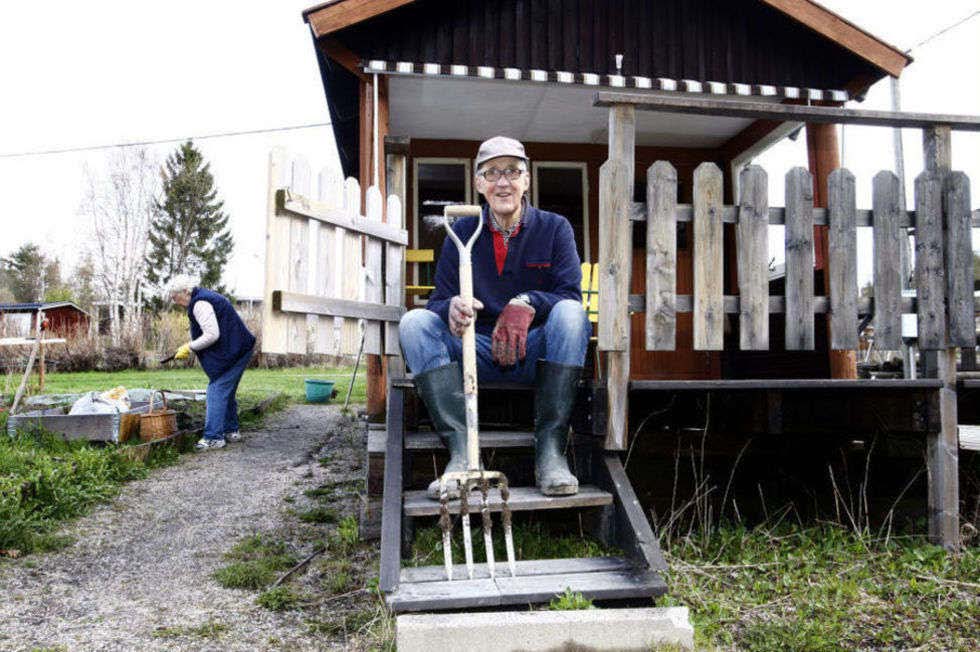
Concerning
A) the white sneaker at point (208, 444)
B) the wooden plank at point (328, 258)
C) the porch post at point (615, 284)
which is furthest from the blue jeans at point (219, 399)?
the porch post at point (615, 284)

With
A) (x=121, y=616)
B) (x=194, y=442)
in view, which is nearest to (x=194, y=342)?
(x=194, y=442)

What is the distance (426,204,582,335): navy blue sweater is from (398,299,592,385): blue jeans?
16 cm

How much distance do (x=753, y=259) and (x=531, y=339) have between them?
3.79 ft

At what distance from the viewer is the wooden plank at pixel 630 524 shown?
2.62 meters

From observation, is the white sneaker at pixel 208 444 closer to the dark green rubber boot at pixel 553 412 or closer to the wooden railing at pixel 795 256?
the dark green rubber boot at pixel 553 412

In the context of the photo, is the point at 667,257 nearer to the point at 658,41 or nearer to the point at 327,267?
the point at 327,267

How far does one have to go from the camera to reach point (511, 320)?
295 centimetres

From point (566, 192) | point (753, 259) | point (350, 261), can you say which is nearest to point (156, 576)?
point (350, 261)

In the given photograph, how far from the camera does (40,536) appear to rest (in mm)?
3602

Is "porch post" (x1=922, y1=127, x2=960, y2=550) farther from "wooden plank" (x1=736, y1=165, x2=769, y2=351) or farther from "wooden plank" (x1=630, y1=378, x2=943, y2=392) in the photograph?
"wooden plank" (x1=736, y1=165, x2=769, y2=351)

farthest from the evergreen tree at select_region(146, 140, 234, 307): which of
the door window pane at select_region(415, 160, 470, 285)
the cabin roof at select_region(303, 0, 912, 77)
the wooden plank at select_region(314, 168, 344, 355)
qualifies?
the wooden plank at select_region(314, 168, 344, 355)

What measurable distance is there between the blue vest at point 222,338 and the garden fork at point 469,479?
419cm

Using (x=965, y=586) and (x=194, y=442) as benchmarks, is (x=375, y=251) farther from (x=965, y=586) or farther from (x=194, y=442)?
(x=194, y=442)

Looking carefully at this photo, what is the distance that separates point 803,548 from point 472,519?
1.61 metres
